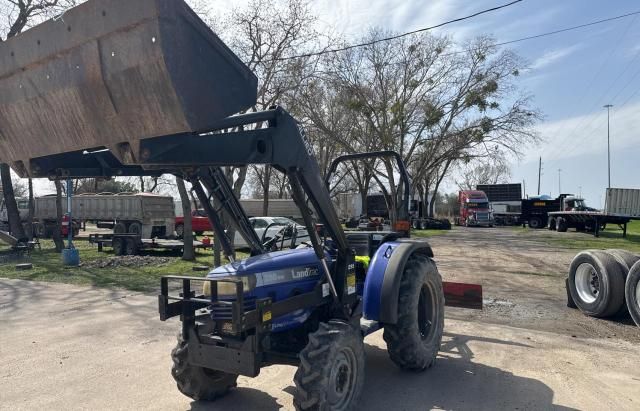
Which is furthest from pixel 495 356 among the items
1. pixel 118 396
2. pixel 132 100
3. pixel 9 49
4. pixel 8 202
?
pixel 8 202

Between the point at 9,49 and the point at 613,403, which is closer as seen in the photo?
the point at 9,49

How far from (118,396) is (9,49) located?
3.41m

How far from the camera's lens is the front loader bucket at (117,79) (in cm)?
347

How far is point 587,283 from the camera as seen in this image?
8.99m

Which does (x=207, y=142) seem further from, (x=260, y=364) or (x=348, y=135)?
(x=348, y=135)

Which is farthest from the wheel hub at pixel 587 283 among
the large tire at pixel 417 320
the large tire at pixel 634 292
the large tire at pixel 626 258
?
the large tire at pixel 417 320

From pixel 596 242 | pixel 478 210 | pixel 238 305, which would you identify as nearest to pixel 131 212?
pixel 596 242

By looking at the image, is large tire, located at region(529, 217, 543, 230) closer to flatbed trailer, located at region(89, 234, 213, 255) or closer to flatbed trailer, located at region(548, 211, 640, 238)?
flatbed trailer, located at region(548, 211, 640, 238)

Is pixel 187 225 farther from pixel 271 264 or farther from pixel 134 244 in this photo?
pixel 271 264

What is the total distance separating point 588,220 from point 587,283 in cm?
2763

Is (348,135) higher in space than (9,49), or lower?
higher

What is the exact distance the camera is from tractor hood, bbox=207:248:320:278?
4.49 metres

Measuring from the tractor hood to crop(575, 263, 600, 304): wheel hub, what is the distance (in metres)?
5.93

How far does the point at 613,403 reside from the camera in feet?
16.0
